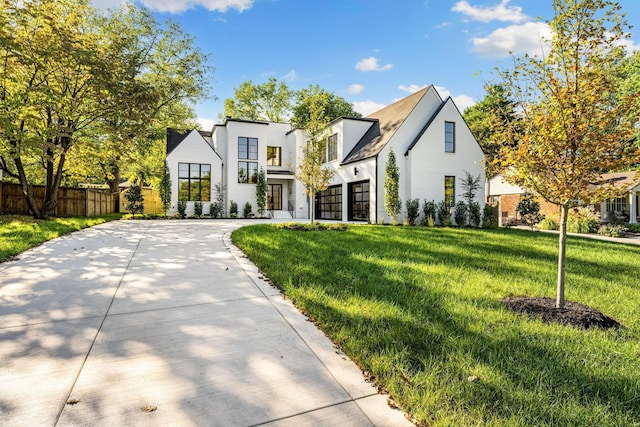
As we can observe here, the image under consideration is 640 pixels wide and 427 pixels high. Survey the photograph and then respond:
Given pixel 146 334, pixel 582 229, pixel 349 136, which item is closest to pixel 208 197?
pixel 349 136

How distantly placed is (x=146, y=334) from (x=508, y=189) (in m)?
30.6

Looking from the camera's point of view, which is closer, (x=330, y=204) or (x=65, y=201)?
(x=65, y=201)

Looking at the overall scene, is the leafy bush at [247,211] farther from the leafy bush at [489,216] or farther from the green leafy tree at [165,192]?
the leafy bush at [489,216]

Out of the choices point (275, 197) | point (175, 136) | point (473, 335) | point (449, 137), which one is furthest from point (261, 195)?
point (473, 335)

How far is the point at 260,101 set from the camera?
35.4 m

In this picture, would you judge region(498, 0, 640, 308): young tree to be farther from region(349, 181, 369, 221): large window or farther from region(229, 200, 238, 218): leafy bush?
region(229, 200, 238, 218): leafy bush

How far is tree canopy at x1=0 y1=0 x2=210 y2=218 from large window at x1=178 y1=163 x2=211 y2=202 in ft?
15.2

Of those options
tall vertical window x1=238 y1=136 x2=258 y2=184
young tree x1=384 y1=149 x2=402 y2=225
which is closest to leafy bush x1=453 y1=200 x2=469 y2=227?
young tree x1=384 y1=149 x2=402 y2=225

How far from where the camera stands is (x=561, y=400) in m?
2.04

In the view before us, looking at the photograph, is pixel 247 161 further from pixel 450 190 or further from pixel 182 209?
pixel 450 190

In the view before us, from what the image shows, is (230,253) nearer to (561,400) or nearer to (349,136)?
(561,400)

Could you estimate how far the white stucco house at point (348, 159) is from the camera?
16125 millimetres

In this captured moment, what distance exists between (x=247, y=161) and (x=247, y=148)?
2.95ft

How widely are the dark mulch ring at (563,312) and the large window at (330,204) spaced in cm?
1545
